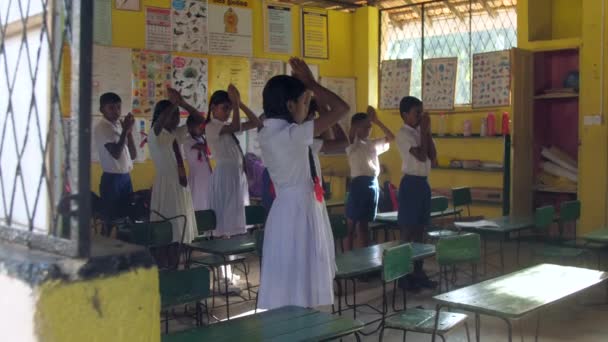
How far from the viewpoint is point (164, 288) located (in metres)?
2.96

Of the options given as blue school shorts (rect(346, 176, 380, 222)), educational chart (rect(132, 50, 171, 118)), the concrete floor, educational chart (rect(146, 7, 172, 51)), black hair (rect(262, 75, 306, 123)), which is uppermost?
educational chart (rect(146, 7, 172, 51))

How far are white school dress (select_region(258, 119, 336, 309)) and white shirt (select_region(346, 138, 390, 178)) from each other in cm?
265

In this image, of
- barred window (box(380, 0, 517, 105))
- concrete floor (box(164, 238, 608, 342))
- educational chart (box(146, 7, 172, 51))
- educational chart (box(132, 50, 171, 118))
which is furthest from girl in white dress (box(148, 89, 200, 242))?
barred window (box(380, 0, 517, 105))

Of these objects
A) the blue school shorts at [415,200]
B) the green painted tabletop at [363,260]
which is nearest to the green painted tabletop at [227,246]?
the green painted tabletop at [363,260]

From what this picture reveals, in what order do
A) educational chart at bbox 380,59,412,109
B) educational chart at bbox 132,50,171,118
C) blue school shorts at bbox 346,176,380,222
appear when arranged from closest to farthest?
blue school shorts at bbox 346,176,380,222 < educational chart at bbox 132,50,171,118 < educational chart at bbox 380,59,412,109

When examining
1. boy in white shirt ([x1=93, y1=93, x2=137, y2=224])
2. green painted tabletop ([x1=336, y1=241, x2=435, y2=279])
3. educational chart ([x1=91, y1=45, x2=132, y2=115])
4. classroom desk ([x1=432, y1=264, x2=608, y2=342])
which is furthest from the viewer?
educational chart ([x1=91, y1=45, x2=132, y2=115])

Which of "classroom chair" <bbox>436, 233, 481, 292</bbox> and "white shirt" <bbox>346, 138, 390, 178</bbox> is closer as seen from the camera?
"classroom chair" <bbox>436, 233, 481, 292</bbox>

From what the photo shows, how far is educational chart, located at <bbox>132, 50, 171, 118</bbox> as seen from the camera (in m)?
6.90

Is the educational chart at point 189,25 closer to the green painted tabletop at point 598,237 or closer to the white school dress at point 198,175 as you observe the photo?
the white school dress at point 198,175

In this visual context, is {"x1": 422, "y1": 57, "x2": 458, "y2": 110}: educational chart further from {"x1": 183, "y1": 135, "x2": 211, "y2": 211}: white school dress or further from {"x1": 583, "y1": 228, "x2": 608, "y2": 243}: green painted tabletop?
{"x1": 583, "y1": 228, "x2": 608, "y2": 243}: green painted tabletop

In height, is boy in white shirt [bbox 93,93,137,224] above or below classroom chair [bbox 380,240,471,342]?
above

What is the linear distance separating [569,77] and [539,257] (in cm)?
250

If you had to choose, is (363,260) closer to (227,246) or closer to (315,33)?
(227,246)

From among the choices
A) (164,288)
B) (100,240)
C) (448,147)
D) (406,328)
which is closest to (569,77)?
(448,147)
